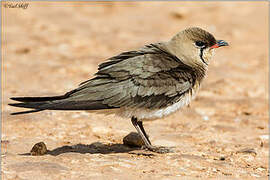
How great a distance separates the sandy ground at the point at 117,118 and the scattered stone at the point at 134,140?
0.37ft

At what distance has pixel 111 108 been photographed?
5.45m

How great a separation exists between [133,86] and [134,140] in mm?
745

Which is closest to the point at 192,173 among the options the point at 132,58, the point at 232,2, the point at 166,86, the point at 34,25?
the point at 166,86

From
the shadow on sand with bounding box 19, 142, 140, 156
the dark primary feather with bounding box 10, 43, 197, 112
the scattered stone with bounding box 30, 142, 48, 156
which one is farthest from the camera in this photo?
the shadow on sand with bounding box 19, 142, 140, 156

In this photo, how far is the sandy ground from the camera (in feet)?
16.5

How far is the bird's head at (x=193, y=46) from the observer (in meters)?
6.04

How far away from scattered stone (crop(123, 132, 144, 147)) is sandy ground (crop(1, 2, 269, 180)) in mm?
114

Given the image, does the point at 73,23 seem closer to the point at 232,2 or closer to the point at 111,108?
the point at 232,2

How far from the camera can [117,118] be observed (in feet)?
23.3

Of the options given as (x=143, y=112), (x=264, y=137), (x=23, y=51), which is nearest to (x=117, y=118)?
(x=143, y=112)

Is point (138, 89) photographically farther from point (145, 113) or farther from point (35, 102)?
point (35, 102)
